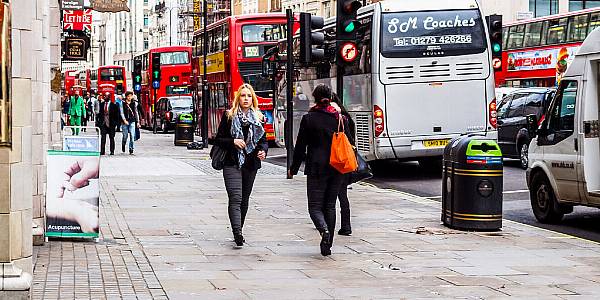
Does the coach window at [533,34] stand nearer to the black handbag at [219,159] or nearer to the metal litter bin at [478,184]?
the metal litter bin at [478,184]

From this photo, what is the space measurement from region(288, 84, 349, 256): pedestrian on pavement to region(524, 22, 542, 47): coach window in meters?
27.9

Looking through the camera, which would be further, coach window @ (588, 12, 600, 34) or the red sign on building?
coach window @ (588, 12, 600, 34)

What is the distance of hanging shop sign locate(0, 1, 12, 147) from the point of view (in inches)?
278

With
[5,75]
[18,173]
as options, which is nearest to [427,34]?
[18,173]

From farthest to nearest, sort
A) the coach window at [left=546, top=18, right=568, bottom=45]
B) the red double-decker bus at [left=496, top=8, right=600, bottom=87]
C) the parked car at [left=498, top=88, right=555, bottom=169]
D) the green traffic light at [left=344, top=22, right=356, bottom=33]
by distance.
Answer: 1. the coach window at [left=546, top=18, right=568, bottom=45]
2. the red double-decker bus at [left=496, top=8, right=600, bottom=87]
3. the parked car at [left=498, top=88, right=555, bottom=169]
4. the green traffic light at [left=344, top=22, right=356, bottom=33]

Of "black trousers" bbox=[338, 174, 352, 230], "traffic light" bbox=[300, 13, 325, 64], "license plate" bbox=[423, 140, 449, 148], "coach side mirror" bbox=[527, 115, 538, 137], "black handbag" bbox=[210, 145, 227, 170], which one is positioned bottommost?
"black trousers" bbox=[338, 174, 352, 230]

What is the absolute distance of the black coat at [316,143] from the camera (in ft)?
38.2

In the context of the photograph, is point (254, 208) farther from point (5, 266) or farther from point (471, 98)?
point (5, 266)

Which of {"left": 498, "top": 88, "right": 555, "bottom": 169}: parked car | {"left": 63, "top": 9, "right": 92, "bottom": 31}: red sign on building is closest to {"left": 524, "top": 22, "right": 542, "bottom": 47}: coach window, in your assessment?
{"left": 498, "top": 88, "right": 555, "bottom": 169}: parked car

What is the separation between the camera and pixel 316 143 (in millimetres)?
11727

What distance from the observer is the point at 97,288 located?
30.3ft

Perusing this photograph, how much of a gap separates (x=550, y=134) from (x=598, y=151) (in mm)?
1070

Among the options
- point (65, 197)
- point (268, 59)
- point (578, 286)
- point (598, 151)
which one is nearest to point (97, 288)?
point (65, 197)

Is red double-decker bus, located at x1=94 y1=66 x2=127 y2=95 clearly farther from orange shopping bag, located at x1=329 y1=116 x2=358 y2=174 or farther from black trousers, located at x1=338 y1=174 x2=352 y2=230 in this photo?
orange shopping bag, located at x1=329 y1=116 x2=358 y2=174
